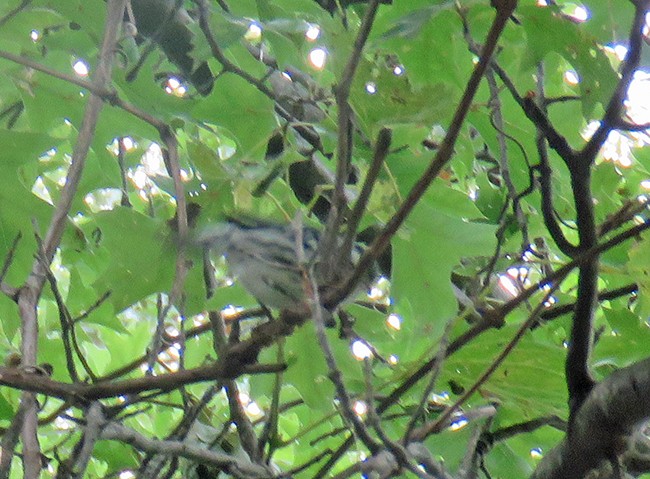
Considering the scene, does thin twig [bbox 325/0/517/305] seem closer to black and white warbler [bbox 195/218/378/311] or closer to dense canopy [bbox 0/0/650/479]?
dense canopy [bbox 0/0/650/479]

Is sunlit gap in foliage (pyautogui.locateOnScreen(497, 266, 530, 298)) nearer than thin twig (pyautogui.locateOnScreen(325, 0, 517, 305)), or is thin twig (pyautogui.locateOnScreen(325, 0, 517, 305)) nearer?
thin twig (pyautogui.locateOnScreen(325, 0, 517, 305))

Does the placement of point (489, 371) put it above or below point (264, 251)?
below

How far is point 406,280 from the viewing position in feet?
3.51

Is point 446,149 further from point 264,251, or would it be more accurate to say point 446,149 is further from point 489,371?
point 264,251

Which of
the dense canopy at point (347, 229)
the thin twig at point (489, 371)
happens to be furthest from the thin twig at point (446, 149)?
the thin twig at point (489, 371)

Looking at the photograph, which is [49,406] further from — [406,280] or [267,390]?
[406,280]

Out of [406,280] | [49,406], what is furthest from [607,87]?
[49,406]

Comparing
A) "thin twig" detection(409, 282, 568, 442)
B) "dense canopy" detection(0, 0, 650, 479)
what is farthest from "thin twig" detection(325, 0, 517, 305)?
"thin twig" detection(409, 282, 568, 442)

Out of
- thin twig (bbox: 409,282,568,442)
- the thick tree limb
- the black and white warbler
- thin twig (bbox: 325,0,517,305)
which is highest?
the black and white warbler

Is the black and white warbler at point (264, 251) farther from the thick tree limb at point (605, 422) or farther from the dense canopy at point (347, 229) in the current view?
the thick tree limb at point (605, 422)

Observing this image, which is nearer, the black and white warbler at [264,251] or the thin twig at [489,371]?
the thin twig at [489,371]

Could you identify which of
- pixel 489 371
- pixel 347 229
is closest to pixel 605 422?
pixel 489 371

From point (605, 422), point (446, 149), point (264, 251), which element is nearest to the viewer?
point (446, 149)

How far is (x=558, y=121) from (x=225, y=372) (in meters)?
0.72
